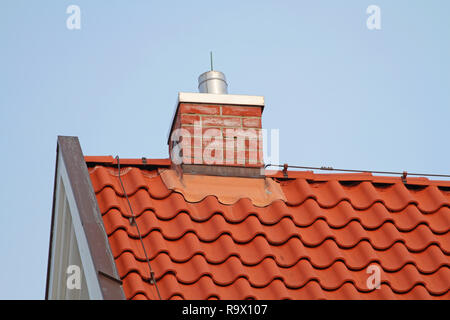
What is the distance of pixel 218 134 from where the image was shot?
7582mm

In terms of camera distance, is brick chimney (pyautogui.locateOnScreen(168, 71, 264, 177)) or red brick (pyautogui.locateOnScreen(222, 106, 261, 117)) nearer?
brick chimney (pyautogui.locateOnScreen(168, 71, 264, 177))

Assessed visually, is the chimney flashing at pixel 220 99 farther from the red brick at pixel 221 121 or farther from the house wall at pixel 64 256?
the house wall at pixel 64 256

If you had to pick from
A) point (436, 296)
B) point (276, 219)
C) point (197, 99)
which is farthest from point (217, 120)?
point (436, 296)

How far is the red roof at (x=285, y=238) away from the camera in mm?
6141

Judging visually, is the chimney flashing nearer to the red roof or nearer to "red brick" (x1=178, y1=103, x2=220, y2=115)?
"red brick" (x1=178, y1=103, x2=220, y2=115)

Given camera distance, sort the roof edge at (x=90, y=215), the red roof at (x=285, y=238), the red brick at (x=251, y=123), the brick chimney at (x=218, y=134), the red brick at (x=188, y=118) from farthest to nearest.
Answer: the red brick at (x=251, y=123)
the red brick at (x=188, y=118)
the brick chimney at (x=218, y=134)
the red roof at (x=285, y=238)
the roof edge at (x=90, y=215)

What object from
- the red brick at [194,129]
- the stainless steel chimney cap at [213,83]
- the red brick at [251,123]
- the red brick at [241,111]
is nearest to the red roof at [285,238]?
the red brick at [194,129]

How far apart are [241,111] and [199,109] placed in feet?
1.33

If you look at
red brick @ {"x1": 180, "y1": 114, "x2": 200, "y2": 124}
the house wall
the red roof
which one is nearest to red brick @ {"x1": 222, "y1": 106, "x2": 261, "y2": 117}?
red brick @ {"x1": 180, "y1": 114, "x2": 200, "y2": 124}

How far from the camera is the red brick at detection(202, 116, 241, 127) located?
7641 mm

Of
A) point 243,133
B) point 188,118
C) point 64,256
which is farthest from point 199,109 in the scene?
point 64,256

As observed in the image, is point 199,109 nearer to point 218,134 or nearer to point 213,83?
point 218,134

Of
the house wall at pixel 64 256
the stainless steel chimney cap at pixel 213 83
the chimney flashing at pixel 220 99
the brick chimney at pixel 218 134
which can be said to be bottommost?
the house wall at pixel 64 256
